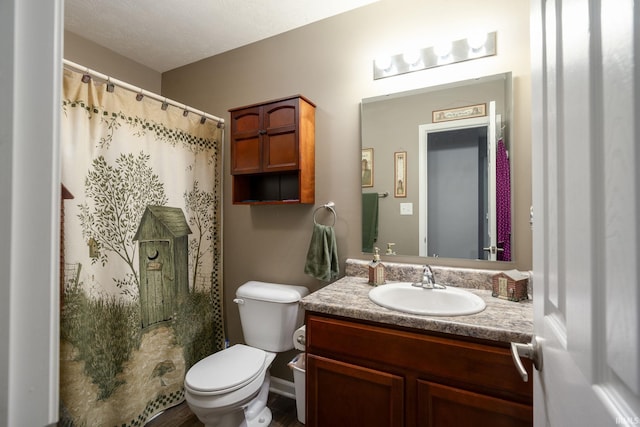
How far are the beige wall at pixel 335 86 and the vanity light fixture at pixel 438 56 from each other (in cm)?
4

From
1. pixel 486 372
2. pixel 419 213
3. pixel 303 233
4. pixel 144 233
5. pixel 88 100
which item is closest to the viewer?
pixel 486 372

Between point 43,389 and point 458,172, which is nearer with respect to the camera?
point 43,389

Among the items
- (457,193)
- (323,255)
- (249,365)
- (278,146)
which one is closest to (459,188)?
(457,193)

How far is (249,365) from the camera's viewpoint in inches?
59.7

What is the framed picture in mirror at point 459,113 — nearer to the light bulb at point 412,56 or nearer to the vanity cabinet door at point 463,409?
the light bulb at point 412,56

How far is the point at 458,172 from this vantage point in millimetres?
1476

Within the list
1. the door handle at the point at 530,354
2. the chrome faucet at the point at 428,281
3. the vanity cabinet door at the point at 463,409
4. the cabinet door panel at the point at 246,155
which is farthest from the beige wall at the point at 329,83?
the door handle at the point at 530,354

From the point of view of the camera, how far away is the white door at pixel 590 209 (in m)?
Answer: 0.29

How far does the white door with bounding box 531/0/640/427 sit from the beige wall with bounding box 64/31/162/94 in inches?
103

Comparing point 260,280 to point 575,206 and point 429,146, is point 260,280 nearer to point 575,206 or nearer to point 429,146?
point 429,146

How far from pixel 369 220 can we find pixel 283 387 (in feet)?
4.30

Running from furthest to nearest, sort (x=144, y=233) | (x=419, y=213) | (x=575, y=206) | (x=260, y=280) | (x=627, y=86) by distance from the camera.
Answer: (x=260, y=280) → (x=144, y=233) → (x=419, y=213) → (x=575, y=206) → (x=627, y=86)

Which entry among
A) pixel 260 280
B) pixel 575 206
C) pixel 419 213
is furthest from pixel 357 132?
pixel 575 206

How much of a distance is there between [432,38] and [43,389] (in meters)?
1.93
